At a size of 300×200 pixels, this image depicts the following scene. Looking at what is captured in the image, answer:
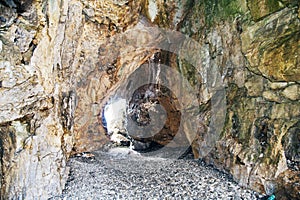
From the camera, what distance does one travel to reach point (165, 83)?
14.8 meters

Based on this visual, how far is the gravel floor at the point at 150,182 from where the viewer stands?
8375mm

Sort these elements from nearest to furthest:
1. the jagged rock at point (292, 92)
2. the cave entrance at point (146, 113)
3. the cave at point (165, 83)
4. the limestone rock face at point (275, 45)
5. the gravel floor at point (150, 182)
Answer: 1. the cave at point (165, 83)
2. the limestone rock face at point (275, 45)
3. the jagged rock at point (292, 92)
4. the gravel floor at point (150, 182)
5. the cave entrance at point (146, 113)

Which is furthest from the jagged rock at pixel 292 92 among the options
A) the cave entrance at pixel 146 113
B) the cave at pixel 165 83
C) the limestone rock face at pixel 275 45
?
the cave entrance at pixel 146 113

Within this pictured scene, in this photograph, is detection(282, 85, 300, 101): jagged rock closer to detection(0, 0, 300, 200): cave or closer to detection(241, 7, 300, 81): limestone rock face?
detection(0, 0, 300, 200): cave

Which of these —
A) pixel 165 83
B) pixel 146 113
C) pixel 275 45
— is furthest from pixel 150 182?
pixel 146 113

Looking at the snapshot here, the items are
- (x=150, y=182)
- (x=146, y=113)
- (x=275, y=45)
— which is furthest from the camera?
(x=146, y=113)

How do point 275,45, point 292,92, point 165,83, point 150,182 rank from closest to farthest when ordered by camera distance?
point 292,92
point 275,45
point 150,182
point 165,83

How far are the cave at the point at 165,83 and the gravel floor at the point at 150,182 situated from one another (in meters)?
0.11

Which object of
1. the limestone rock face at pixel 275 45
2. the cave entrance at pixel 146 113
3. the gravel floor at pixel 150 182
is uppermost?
the limestone rock face at pixel 275 45

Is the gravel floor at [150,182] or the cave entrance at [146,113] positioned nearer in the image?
the gravel floor at [150,182]

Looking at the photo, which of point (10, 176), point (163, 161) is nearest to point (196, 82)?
point (163, 161)

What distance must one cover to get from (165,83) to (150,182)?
675 cm

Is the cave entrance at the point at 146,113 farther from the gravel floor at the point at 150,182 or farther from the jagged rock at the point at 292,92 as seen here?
the jagged rock at the point at 292,92

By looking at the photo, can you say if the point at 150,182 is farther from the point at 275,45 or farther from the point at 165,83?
the point at 165,83
